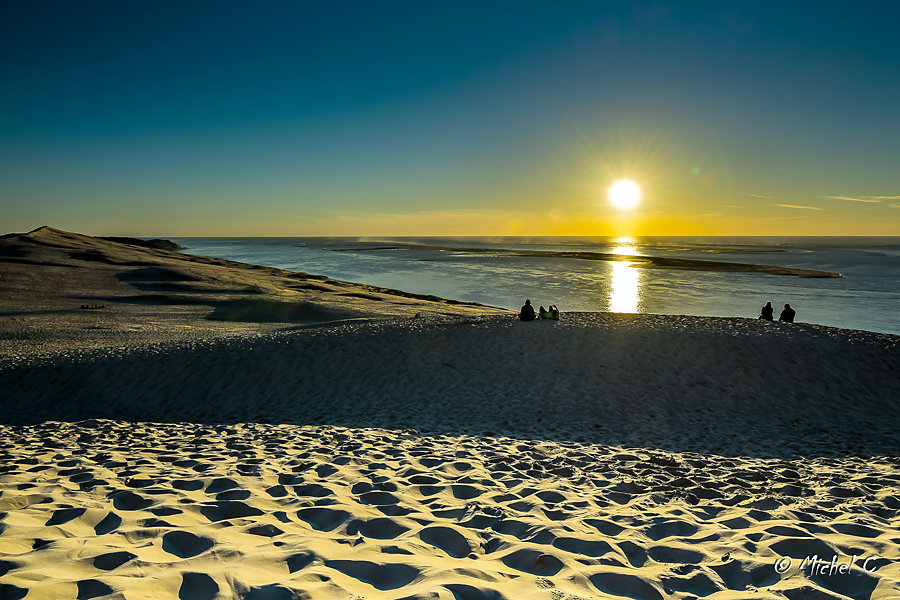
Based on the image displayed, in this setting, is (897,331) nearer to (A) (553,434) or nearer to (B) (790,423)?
(B) (790,423)

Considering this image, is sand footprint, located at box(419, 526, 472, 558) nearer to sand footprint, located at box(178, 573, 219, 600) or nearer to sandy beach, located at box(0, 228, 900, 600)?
sandy beach, located at box(0, 228, 900, 600)

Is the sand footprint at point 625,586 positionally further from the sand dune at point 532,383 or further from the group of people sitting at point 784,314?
the group of people sitting at point 784,314

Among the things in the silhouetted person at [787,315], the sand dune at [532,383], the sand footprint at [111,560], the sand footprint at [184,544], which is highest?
the silhouetted person at [787,315]

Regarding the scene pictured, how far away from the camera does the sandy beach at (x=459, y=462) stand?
10.8 feet

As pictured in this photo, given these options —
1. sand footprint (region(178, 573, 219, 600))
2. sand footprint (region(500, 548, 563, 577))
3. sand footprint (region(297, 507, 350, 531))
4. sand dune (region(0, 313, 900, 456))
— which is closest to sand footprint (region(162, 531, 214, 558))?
sand footprint (region(178, 573, 219, 600))

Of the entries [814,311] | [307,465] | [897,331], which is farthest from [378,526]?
[814,311]

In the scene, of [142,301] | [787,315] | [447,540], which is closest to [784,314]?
[787,315]

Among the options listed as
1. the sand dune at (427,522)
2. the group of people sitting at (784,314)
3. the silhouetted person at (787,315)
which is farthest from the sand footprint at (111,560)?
the silhouetted person at (787,315)

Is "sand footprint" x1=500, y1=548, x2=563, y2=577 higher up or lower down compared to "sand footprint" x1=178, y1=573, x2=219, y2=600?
lower down

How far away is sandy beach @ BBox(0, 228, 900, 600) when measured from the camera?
3279 millimetres

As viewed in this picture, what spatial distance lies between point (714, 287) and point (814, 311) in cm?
1547

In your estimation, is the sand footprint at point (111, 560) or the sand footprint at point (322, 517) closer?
the sand footprint at point (111, 560)

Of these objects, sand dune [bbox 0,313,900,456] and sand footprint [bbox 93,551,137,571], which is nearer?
sand footprint [bbox 93,551,137,571]

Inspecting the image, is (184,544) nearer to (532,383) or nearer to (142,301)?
(532,383)
